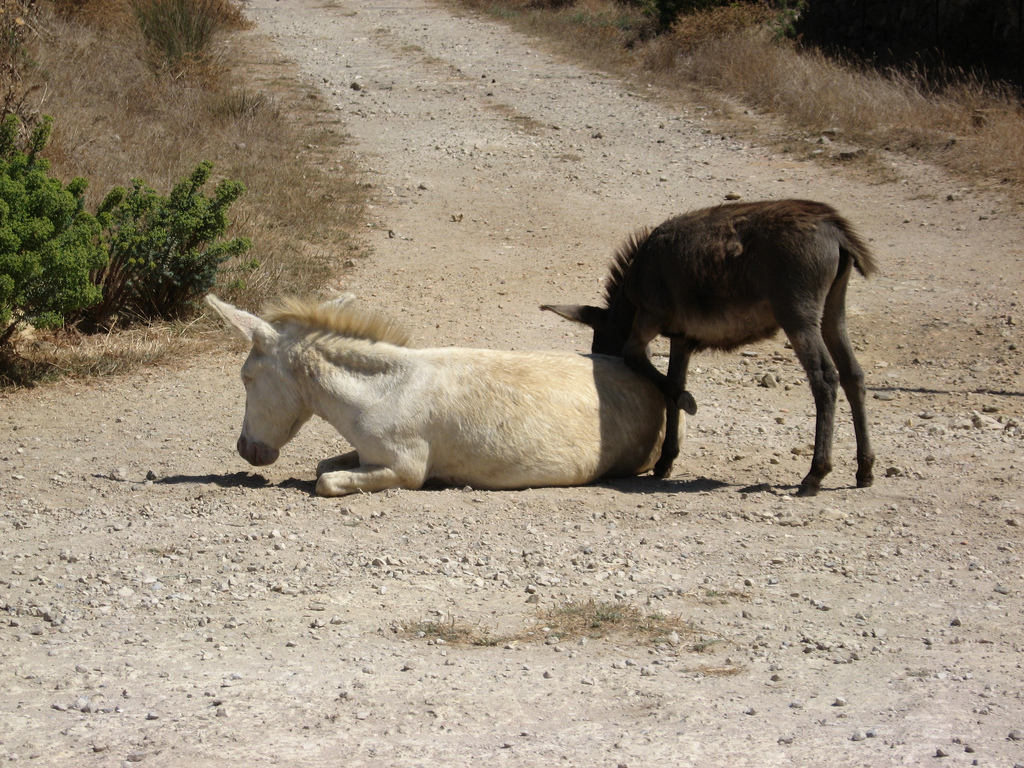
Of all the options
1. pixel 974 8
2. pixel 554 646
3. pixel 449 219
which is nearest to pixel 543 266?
pixel 449 219

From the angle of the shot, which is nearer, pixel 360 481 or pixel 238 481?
pixel 360 481

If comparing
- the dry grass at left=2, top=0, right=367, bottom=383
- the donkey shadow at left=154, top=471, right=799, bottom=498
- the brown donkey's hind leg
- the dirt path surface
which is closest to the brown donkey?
the brown donkey's hind leg

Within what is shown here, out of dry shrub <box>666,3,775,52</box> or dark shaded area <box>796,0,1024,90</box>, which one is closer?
Result: dark shaded area <box>796,0,1024,90</box>

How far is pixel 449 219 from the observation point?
44.5 ft

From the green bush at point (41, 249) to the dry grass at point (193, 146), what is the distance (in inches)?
26.7

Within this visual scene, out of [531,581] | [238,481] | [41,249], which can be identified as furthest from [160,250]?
[531,581]

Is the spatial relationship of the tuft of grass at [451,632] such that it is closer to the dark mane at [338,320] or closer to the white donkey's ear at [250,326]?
the dark mane at [338,320]

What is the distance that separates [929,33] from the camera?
62.0 feet

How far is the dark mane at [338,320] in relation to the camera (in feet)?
20.9

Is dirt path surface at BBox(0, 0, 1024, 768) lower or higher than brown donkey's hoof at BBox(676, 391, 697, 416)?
lower

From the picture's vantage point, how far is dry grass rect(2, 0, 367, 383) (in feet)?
32.6

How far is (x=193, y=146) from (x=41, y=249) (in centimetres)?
685

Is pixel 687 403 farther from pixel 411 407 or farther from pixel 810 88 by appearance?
pixel 810 88

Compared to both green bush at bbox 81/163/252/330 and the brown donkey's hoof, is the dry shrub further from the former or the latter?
the brown donkey's hoof
